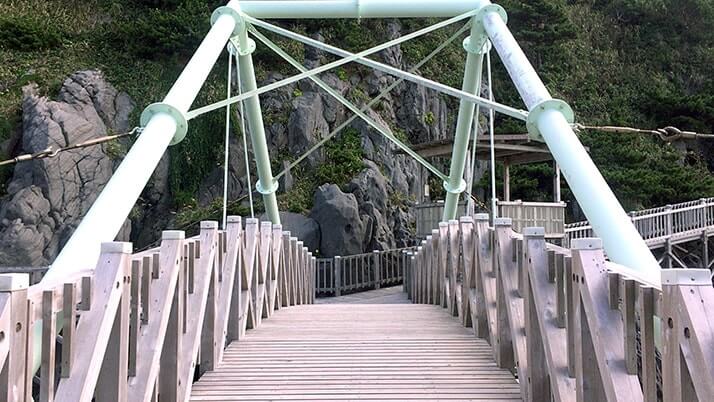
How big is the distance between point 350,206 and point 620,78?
65.0 feet

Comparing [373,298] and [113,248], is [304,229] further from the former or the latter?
[113,248]

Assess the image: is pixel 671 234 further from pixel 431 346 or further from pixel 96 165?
pixel 96 165

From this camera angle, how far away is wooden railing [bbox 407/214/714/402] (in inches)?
59.2

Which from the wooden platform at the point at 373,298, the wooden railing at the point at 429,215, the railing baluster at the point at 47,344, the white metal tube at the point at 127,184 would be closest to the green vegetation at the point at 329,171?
the wooden railing at the point at 429,215

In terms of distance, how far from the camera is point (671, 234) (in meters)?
16.3

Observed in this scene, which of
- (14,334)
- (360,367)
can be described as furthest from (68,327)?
(360,367)

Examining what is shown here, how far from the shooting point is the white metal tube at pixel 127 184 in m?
2.91

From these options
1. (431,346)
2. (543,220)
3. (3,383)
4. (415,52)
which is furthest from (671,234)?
(3,383)

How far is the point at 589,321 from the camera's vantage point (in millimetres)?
2115

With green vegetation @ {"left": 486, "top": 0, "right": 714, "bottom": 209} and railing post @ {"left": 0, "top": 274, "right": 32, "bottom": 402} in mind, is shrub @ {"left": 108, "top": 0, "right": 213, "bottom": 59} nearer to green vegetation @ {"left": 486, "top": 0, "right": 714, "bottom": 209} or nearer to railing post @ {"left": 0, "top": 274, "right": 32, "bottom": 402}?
green vegetation @ {"left": 486, "top": 0, "right": 714, "bottom": 209}

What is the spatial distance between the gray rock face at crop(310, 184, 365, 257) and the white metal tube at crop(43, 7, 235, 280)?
35.1ft

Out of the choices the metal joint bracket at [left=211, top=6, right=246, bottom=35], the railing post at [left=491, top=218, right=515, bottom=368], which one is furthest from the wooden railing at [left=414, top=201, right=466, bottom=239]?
the railing post at [left=491, top=218, right=515, bottom=368]

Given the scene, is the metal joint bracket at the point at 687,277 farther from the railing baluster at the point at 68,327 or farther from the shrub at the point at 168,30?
the shrub at the point at 168,30

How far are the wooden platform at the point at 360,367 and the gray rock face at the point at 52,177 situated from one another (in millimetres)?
14057
